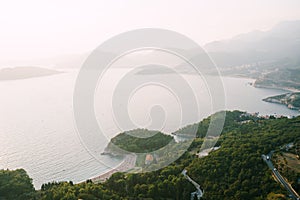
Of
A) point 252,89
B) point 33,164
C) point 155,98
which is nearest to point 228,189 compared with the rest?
point 33,164

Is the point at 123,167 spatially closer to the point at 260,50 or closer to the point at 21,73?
the point at 21,73

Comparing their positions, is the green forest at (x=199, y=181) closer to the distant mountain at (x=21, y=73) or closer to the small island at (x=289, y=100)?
the small island at (x=289, y=100)

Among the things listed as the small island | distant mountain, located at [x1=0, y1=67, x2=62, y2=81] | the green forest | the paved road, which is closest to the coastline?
the green forest

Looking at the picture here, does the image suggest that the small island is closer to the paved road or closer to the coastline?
the coastline

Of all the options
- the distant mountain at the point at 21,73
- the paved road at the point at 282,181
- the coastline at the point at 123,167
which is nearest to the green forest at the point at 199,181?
the paved road at the point at 282,181

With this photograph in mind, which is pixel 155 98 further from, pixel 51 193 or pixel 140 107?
pixel 51 193
